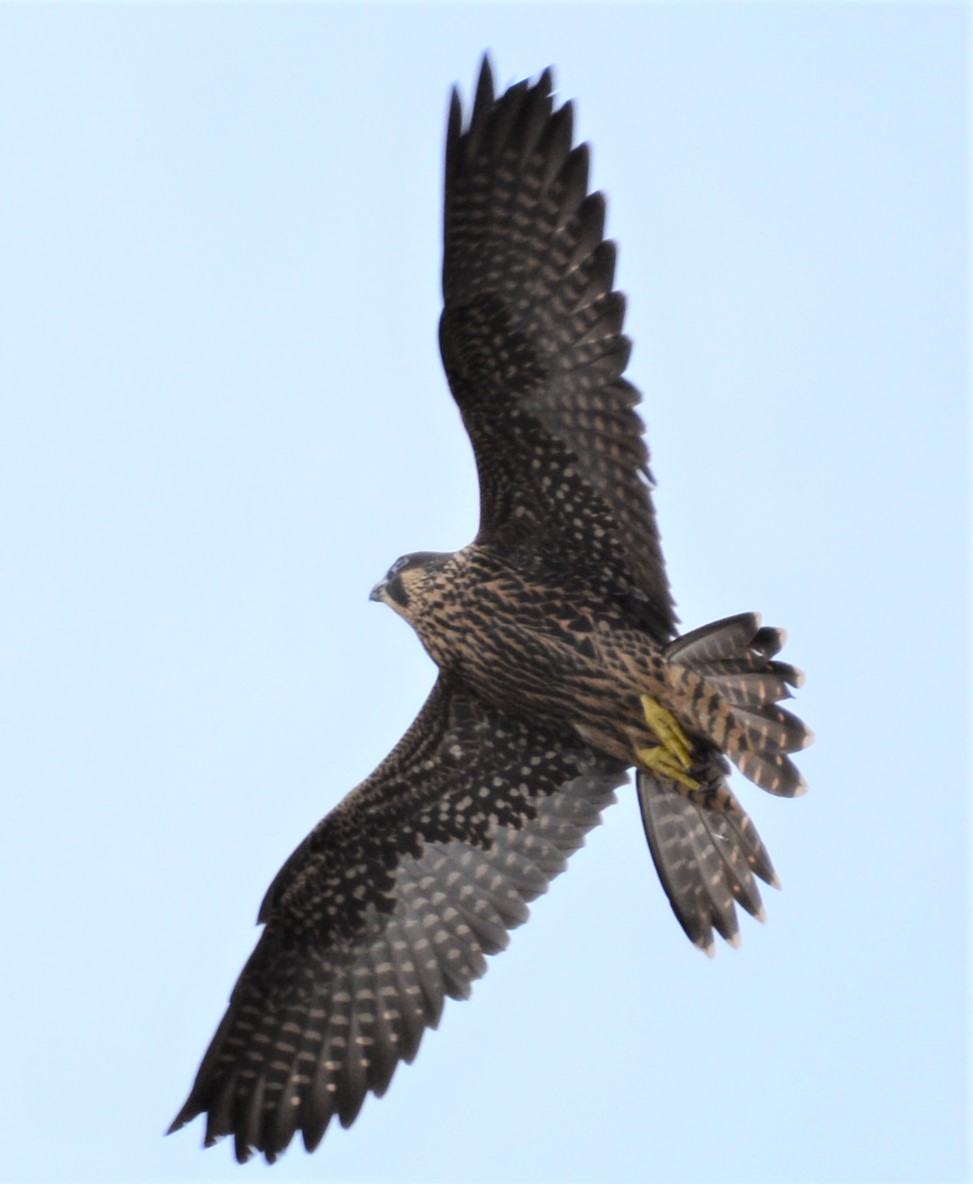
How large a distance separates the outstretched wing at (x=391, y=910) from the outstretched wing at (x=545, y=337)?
126 cm

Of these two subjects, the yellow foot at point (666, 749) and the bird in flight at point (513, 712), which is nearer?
the bird in flight at point (513, 712)

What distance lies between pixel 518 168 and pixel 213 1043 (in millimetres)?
4633

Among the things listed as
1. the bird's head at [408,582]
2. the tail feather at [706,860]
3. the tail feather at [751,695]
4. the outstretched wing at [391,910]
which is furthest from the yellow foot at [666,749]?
the bird's head at [408,582]

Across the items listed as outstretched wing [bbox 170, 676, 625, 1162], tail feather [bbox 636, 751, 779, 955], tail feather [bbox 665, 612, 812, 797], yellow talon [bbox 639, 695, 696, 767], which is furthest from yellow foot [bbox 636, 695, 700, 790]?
outstretched wing [bbox 170, 676, 625, 1162]

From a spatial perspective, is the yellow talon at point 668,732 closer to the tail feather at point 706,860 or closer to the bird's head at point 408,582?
the tail feather at point 706,860

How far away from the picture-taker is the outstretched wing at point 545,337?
372 inches

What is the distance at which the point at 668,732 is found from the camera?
983cm

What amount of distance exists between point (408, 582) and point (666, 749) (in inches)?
59.2

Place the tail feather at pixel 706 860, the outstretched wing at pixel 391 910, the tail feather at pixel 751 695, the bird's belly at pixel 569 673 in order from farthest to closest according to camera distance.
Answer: the outstretched wing at pixel 391 910, the tail feather at pixel 706 860, the bird's belly at pixel 569 673, the tail feather at pixel 751 695

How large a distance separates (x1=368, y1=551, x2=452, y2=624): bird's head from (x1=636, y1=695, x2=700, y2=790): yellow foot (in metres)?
1.23

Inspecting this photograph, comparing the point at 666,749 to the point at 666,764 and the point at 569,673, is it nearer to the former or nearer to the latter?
the point at 666,764

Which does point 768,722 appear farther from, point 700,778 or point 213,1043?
point 213,1043

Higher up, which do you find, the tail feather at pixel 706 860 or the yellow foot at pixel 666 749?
the yellow foot at pixel 666 749

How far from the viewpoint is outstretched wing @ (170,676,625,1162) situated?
35.0 feet
